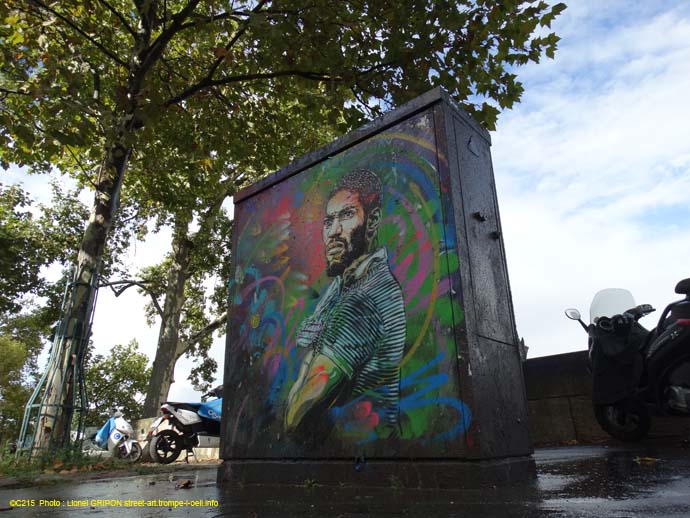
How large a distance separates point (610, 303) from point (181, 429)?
7872mm

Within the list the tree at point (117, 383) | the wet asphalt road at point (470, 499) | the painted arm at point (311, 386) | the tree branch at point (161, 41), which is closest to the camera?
the wet asphalt road at point (470, 499)

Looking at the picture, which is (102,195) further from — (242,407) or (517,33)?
(517,33)

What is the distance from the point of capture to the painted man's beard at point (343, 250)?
124 inches

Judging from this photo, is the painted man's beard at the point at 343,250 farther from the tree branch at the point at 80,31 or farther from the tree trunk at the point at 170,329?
the tree trunk at the point at 170,329

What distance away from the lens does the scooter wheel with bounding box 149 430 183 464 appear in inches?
357

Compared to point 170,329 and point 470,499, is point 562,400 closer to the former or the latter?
point 470,499

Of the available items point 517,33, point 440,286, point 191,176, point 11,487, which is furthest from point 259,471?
point 191,176

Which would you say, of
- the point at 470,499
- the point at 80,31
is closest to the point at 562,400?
the point at 470,499

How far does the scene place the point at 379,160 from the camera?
3.23 m

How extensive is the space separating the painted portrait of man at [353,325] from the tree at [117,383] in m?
35.3

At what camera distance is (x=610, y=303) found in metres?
5.13

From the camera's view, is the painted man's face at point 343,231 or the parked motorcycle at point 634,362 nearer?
the painted man's face at point 343,231

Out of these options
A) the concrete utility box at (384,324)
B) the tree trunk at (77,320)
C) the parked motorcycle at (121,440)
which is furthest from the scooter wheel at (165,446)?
the concrete utility box at (384,324)

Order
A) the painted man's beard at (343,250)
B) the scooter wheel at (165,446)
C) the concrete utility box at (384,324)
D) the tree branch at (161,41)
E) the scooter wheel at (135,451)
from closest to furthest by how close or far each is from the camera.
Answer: the concrete utility box at (384,324)
the painted man's beard at (343,250)
the tree branch at (161,41)
the scooter wheel at (165,446)
the scooter wheel at (135,451)
